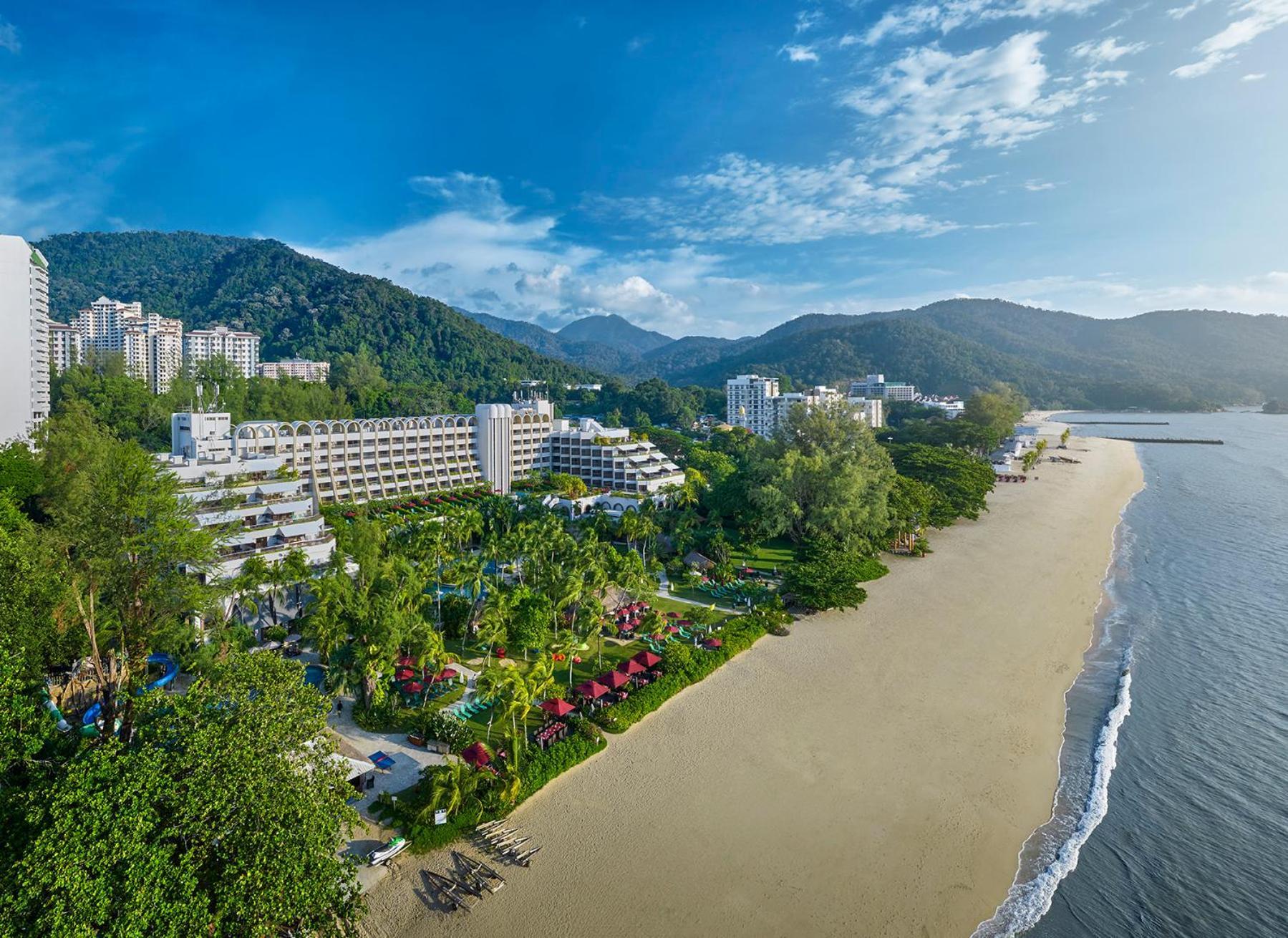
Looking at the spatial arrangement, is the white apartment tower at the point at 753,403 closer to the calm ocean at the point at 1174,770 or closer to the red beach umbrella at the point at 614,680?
the calm ocean at the point at 1174,770

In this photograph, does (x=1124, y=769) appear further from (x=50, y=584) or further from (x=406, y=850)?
(x=50, y=584)

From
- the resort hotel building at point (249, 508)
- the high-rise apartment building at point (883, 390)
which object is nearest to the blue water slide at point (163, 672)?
the resort hotel building at point (249, 508)

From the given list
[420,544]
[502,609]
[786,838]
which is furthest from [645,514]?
[786,838]

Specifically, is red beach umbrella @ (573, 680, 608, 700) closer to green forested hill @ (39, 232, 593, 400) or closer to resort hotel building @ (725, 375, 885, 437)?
resort hotel building @ (725, 375, 885, 437)

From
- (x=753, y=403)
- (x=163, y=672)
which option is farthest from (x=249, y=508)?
(x=753, y=403)

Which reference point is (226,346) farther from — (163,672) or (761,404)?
(163,672)
